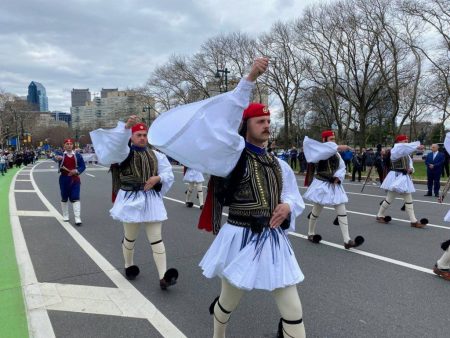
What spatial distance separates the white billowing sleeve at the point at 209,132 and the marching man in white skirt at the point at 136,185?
7.54ft

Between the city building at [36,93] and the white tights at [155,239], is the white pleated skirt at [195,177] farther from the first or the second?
the city building at [36,93]

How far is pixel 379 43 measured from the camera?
111 ft

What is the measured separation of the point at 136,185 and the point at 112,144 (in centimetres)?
63

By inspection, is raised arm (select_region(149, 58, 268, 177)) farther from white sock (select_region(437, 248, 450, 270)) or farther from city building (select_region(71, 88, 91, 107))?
city building (select_region(71, 88, 91, 107))

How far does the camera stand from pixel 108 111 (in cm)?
10175

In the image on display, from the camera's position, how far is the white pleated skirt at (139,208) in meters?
5.05

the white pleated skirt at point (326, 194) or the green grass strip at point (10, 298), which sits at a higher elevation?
the white pleated skirt at point (326, 194)

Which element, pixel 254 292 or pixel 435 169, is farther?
pixel 435 169

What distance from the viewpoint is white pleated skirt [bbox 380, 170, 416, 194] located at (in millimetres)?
8883

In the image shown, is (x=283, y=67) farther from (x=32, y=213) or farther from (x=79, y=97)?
(x=79, y=97)

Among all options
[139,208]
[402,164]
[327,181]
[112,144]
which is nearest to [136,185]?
[139,208]

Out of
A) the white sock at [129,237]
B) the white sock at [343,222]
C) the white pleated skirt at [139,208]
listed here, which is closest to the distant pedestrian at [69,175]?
the white sock at [129,237]

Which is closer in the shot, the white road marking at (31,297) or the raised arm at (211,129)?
the raised arm at (211,129)

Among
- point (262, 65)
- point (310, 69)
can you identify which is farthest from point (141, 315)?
point (310, 69)
